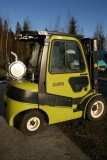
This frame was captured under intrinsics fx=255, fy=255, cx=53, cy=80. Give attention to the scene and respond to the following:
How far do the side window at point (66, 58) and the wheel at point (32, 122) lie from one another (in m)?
1.13

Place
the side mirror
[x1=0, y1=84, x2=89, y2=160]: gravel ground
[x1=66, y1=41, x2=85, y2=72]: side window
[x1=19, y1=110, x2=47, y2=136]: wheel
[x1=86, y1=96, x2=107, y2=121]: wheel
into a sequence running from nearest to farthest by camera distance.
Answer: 1. [x1=0, y1=84, x2=89, y2=160]: gravel ground
2. [x1=19, y1=110, x2=47, y2=136]: wheel
3. the side mirror
4. [x1=66, y1=41, x2=85, y2=72]: side window
5. [x1=86, y1=96, x2=107, y2=121]: wheel

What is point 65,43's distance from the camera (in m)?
6.38

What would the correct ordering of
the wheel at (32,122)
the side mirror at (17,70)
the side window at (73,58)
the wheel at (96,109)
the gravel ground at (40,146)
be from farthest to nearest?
1. the wheel at (96,109)
2. the side window at (73,58)
3. the side mirror at (17,70)
4. the wheel at (32,122)
5. the gravel ground at (40,146)

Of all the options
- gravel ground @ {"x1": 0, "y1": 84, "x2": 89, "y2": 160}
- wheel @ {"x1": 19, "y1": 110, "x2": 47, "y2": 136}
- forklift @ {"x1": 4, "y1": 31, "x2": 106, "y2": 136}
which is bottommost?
gravel ground @ {"x1": 0, "y1": 84, "x2": 89, "y2": 160}

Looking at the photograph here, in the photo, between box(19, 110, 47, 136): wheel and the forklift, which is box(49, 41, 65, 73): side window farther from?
box(19, 110, 47, 136): wheel

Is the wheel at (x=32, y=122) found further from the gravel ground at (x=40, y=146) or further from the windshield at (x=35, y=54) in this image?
the windshield at (x=35, y=54)

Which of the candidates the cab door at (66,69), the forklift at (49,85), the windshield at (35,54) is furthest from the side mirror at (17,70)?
the cab door at (66,69)

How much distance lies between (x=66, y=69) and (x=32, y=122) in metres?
1.57

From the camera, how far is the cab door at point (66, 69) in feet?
20.3

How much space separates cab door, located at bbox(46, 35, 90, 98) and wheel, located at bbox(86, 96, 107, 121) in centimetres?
36

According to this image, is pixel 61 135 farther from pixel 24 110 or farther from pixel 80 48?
pixel 80 48

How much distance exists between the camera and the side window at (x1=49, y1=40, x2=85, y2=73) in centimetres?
624

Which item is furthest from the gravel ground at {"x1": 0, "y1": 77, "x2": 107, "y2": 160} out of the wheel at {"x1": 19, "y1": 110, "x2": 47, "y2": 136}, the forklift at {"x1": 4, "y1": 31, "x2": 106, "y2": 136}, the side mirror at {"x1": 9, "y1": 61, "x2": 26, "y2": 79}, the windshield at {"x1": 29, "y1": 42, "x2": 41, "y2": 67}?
the windshield at {"x1": 29, "y1": 42, "x2": 41, "y2": 67}

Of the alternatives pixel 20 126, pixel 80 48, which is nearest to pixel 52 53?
pixel 80 48
